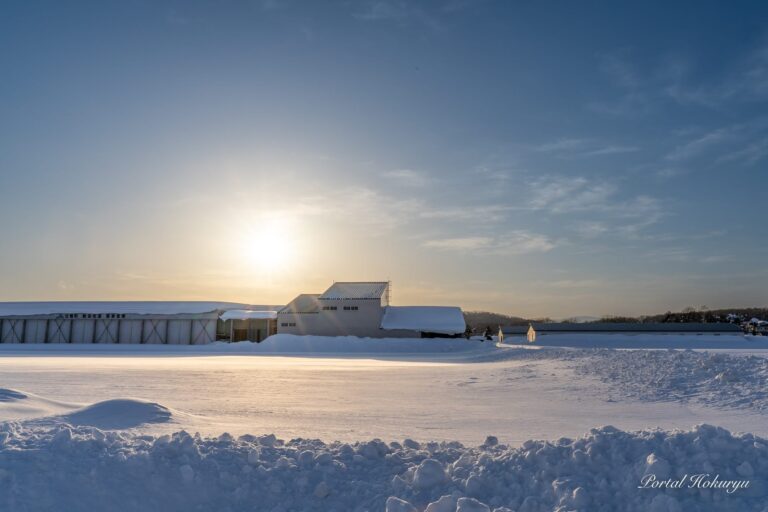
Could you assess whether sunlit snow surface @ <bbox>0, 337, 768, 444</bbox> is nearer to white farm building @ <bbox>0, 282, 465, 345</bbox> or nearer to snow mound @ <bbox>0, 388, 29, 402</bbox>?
snow mound @ <bbox>0, 388, 29, 402</bbox>

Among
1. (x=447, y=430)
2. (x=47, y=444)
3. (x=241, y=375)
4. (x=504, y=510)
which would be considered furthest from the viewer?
(x=241, y=375)

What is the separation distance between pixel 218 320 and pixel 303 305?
850 cm

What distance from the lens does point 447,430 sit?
34.9 feet

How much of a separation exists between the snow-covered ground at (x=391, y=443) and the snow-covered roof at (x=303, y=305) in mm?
38219

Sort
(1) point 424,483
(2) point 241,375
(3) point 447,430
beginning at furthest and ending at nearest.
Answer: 1. (2) point 241,375
2. (3) point 447,430
3. (1) point 424,483

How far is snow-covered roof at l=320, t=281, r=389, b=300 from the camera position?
5556 centimetres

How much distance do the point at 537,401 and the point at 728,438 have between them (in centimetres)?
797

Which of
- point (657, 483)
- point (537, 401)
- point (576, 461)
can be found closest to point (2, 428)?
point (576, 461)

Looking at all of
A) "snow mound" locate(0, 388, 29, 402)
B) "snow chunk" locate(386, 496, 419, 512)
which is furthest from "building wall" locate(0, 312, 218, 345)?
"snow chunk" locate(386, 496, 419, 512)

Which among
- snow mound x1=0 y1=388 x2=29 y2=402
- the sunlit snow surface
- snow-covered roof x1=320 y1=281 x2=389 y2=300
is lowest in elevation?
the sunlit snow surface

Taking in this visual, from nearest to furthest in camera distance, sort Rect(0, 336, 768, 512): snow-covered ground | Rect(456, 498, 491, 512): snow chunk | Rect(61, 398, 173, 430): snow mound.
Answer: Rect(456, 498, 491, 512): snow chunk → Rect(0, 336, 768, 512): snow-covered ground → Rect(61, 398, 173, 430): snow mound

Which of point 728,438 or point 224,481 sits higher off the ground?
point 728,438

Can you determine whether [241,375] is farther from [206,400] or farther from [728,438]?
[728,438]

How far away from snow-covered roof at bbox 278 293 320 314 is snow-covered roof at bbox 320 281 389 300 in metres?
1.61
